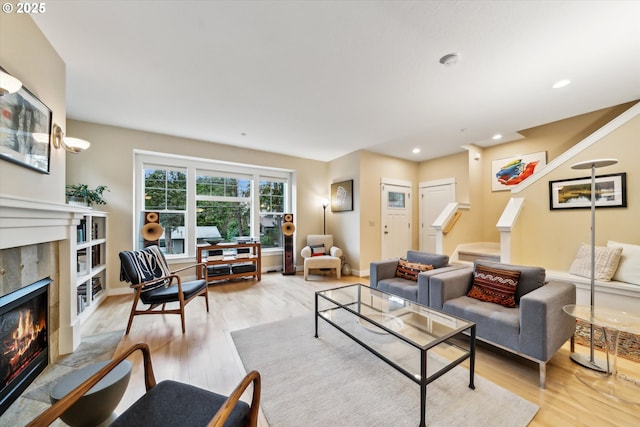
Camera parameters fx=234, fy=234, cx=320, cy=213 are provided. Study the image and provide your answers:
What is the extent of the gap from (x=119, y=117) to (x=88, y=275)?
7.14ft

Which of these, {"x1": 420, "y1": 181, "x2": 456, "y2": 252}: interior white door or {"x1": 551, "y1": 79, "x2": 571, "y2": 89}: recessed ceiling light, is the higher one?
{"x1": 551, "y1": 79, "x2": 571, "y2": 89}: recessed ceiling light

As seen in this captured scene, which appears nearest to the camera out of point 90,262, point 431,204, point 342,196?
point 90,262

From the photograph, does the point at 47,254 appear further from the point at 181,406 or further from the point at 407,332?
the point at 407,332

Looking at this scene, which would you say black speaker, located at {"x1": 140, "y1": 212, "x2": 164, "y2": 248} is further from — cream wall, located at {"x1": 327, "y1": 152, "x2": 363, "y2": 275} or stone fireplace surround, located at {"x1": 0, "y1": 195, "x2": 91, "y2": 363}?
cream wall, located at {"x1": 327, "y1": 152, "x2": 363, "y2": 275}

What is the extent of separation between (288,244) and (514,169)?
4.66 m

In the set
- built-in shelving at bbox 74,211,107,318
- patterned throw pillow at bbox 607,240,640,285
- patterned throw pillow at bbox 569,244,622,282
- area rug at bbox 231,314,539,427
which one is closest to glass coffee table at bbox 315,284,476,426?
area rug at bbox 231,314,539,427

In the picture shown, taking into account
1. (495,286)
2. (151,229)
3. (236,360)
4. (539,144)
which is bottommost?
(236,360)

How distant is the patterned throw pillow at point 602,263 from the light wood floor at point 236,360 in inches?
42.3

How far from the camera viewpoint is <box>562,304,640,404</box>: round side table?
1.57 m

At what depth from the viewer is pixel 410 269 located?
2941 millimetres

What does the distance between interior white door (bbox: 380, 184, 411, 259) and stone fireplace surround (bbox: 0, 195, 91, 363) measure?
4700 millimetres

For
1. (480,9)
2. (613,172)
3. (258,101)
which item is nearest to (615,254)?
(613,172)

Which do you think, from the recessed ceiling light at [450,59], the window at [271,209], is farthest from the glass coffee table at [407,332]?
the window at [271,209]

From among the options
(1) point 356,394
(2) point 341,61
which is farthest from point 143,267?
(2) point 341,61
